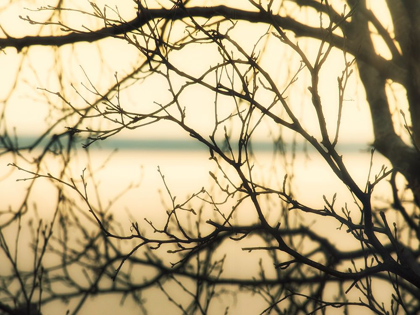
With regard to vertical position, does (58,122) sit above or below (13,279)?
above

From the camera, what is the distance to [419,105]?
5.11m

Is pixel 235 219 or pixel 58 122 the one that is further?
pixel 235 219

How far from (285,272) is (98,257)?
2.05 meters

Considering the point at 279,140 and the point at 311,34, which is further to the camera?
the point at 279,140

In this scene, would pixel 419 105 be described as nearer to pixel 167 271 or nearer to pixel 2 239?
pixel 167 271

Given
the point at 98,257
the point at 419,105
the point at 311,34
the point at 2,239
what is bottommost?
the point at 2,239

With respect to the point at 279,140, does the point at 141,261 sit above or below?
below

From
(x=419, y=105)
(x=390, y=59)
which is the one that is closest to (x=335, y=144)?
(x=419, y=105)

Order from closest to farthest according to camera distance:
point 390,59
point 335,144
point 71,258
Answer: point 335,144, point 390,59, point 71,258

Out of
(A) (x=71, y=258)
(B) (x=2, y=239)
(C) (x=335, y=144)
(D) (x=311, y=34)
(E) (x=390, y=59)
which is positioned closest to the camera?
(C) (x=335, y=144)

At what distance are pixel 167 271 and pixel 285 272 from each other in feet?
4.28

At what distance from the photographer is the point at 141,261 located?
6625 mm

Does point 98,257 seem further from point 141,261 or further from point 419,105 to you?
point 419,105

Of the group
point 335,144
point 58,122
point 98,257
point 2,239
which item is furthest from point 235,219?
point 335,144
